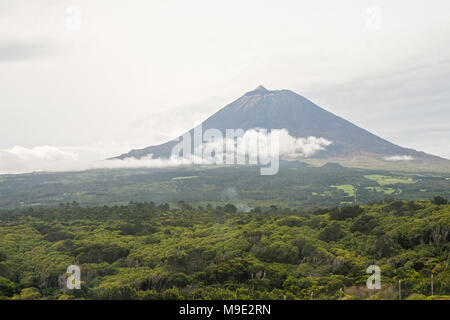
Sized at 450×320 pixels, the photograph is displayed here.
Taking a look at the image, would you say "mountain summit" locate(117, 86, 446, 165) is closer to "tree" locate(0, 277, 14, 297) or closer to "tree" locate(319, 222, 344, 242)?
"tree" locate(319, 222, 344, 242)

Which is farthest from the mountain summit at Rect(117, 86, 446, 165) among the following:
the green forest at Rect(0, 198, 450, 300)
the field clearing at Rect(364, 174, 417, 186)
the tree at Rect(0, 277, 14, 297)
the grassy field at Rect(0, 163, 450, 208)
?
the tree at Rect(0, 277, 14, 297)

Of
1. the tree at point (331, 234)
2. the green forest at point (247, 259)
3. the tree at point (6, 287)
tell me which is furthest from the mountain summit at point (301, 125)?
the tree at point (6, 287)

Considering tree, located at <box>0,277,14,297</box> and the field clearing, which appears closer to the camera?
tree, located at <box>0,277,14,297</box>

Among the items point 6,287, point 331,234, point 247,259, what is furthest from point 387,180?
point 6,287

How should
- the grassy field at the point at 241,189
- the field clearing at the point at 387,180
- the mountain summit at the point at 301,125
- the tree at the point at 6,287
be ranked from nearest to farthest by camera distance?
the tree at the point at 6,287 → the grassy field at the point at 241,189 → the field clearing at the point at 387,180 → the mountain summit at the point at 301,125

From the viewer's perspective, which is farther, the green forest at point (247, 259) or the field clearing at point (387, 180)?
the field clearing at point (387, 180)

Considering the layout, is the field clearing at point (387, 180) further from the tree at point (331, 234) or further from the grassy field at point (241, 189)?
the tree at point (331, 234)
